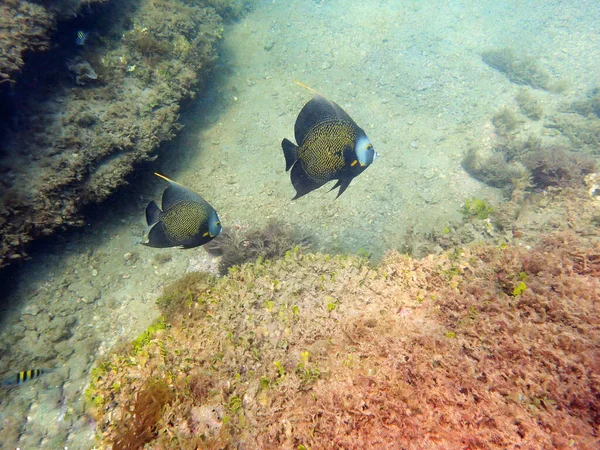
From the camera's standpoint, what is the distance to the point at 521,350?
6.82 feet

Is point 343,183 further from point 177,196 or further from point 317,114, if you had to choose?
point 177,196

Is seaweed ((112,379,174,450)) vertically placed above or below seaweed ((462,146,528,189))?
above

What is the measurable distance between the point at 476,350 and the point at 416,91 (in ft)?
27.8

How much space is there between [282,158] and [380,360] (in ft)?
17.5

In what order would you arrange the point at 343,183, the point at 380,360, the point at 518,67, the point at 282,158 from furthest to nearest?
the point at 518,67, the point at 282,158, the point at 343,183, the point at 380,360

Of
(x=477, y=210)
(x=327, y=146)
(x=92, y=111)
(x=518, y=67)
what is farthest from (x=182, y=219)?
(x=518, y=67)

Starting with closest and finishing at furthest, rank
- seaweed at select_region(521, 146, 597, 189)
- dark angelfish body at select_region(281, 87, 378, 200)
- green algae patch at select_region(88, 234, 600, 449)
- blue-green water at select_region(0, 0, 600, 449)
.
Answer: green algae patch at select_region(88, 234, 600, 449) < dark angelfish body at select_region(281, 87, 378, 200) < blue-green water at select_region(0, 0, 600, 449) < seaweed at select_region(521, 146, 597, 189)

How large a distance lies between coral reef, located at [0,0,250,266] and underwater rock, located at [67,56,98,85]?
15 mm

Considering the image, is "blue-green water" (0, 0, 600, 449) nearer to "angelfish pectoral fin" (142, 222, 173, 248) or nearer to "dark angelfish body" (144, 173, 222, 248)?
"angelfish pectoral fin" (142, 222, 173, 248)

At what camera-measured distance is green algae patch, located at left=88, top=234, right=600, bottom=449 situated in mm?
1890

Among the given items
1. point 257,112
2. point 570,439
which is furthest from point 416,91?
point 570,439

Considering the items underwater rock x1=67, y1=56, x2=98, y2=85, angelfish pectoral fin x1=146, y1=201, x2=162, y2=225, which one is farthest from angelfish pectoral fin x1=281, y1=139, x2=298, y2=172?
underwater rock x1=67, y1=56, x2=98, y2=85

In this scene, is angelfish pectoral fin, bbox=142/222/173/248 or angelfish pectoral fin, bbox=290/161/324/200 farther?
angelfish pectoral fin, bbox=142/222/173/248

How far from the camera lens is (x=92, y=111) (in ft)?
17.2
